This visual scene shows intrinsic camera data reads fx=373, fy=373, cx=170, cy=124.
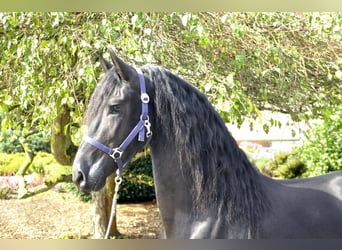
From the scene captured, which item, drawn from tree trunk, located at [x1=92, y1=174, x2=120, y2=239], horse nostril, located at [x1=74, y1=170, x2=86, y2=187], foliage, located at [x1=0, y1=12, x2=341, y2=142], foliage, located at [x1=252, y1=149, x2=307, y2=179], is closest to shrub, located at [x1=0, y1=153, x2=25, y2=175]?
tree trunk, located at [x1=92, y1=174, x2=120, y2=239]

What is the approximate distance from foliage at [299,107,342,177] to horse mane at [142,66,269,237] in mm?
2289

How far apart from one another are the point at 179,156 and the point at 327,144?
8.88 feet

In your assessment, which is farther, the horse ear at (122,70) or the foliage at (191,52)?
the foliage at (191,52)

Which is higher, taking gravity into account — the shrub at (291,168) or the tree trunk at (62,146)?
the tree trunk at (62,146)

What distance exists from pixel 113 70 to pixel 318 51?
2451 mm

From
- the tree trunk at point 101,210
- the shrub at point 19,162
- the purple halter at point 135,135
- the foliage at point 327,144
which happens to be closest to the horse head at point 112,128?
the purple halter at point 135,135

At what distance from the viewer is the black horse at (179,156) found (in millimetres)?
1522

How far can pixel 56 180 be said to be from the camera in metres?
4.51

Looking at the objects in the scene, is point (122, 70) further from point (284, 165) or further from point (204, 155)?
point (284, 165)

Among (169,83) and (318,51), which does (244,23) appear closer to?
(318,51)

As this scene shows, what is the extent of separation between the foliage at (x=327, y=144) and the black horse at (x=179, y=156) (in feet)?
7.47

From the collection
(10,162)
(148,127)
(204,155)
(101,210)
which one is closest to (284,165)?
(101,210)

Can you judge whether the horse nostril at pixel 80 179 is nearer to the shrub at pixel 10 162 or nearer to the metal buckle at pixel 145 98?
the metal buckle at pixel 145 98

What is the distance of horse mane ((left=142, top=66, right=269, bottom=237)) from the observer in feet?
5.01
